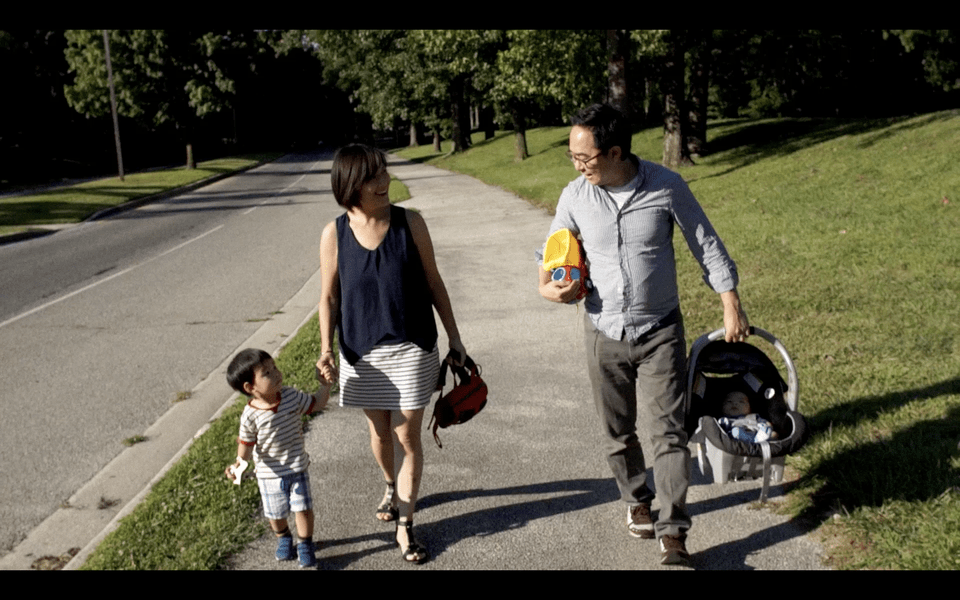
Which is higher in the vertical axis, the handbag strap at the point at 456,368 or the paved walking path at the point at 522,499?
the handbag strap at the point at 456,368

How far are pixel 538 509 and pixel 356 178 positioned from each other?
75.9 inches

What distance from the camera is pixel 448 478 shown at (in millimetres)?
4695

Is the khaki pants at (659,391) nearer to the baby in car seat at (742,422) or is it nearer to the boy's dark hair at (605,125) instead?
the baby in car seat at (742,422)

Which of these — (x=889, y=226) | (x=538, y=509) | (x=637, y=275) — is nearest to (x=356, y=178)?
(x=637, y=275)

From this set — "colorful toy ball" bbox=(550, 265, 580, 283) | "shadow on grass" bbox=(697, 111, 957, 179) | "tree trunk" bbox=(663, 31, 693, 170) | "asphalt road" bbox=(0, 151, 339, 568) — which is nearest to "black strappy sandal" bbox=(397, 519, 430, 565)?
"colorful toy ball" bbox=(550, 265, 580, 283)

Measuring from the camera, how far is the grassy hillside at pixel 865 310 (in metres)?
3.93

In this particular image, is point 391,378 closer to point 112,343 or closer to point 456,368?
point 456,368

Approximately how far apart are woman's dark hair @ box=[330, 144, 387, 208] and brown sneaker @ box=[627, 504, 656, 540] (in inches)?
76.1

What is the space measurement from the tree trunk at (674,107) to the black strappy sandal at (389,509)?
17999mm

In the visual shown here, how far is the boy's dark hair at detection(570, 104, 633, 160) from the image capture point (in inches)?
137

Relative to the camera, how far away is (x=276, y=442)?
3.67 m

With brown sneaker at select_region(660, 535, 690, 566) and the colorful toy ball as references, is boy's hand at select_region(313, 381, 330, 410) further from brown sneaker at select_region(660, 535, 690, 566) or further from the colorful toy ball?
brown sneaker at select_region(660, 535, 690, 566)

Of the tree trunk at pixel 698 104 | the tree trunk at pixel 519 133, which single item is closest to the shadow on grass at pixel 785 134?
the tree trunk at pixel 698 104

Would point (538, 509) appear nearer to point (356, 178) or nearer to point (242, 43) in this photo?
point (356, 178)
